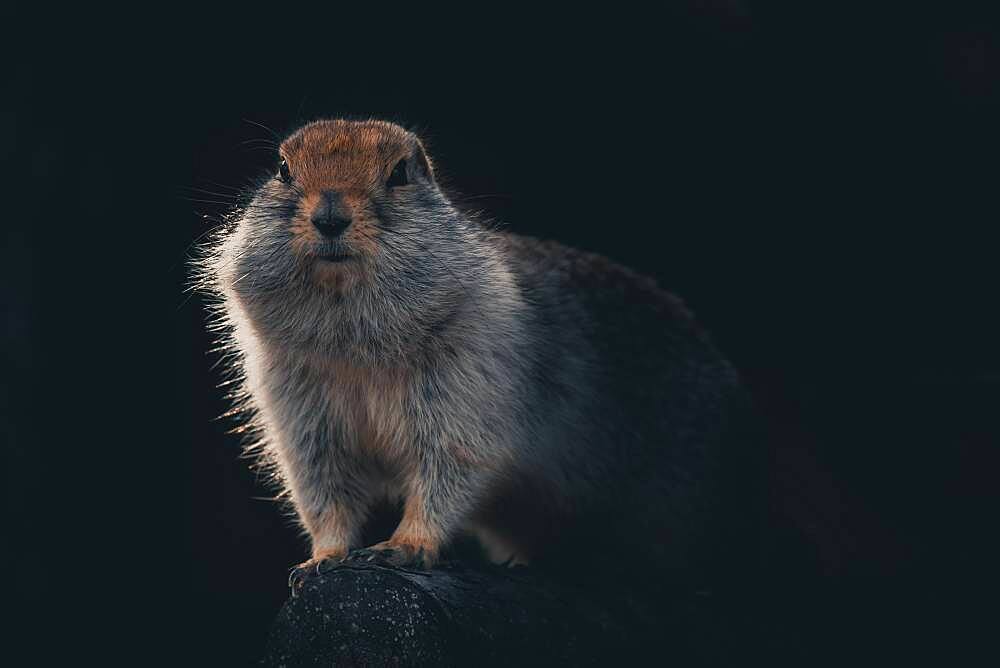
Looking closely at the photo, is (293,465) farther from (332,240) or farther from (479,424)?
(332,240)

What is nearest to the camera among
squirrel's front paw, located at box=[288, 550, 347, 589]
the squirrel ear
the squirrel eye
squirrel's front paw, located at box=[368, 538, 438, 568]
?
squirrel's front paw, located at box=[288, 550, 347, 589]

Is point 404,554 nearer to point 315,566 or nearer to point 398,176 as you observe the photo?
point 315,566

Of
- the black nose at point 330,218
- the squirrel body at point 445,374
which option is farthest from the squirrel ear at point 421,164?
the black nose at point 330,218

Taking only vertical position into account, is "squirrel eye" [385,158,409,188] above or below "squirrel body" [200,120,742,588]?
above

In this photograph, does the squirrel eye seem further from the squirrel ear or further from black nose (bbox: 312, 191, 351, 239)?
black nose (bbox: 312, 191, 351, 239)

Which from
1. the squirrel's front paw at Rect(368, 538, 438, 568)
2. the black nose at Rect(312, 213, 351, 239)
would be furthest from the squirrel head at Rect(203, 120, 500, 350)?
the squirrel's front paw at Rect(368, 538, 438, 568)

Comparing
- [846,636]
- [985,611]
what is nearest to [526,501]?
[846,636]
